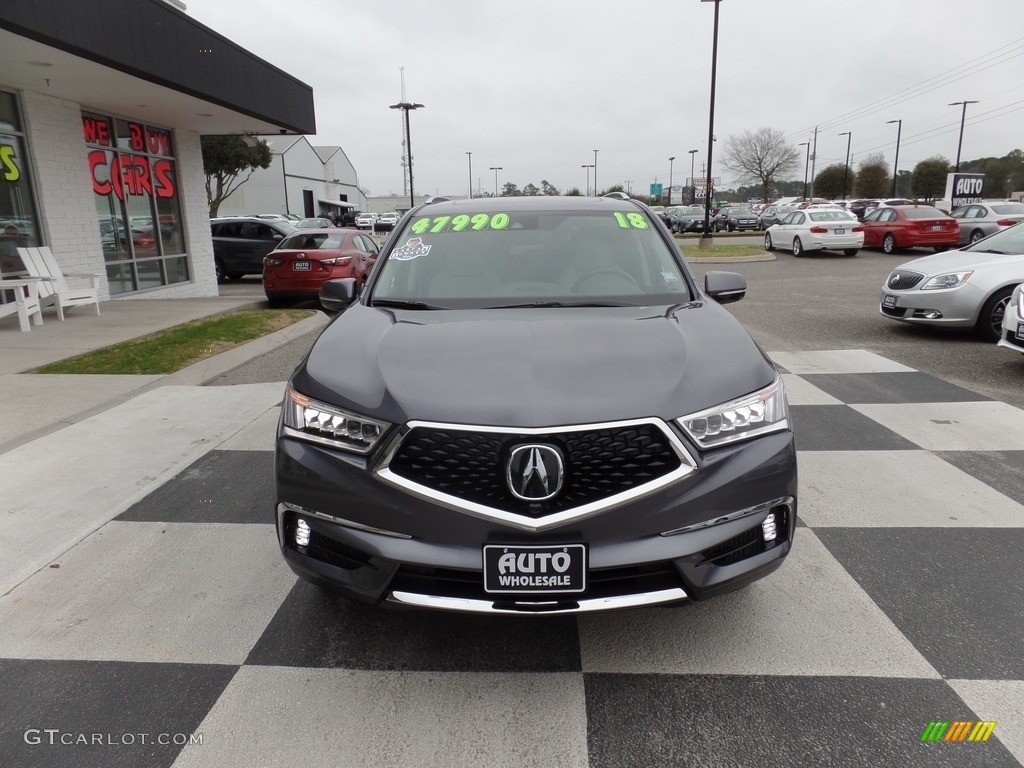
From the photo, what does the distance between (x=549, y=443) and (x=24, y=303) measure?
1023cm

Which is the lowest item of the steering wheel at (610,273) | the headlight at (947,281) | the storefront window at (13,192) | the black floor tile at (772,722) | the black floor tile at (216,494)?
the black floor tile at (772,722)

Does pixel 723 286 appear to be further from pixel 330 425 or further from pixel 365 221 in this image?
pixel 365 221

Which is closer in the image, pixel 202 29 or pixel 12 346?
pixel 12 346

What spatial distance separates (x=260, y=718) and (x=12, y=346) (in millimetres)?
8302

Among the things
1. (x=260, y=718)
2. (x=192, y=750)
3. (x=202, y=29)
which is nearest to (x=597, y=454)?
(x=260, y=718)

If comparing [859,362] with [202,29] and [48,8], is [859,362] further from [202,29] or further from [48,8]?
[202,29]

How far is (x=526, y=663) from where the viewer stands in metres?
2.69

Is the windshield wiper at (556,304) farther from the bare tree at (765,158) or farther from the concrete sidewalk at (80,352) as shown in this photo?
the bare tree at (765,158)

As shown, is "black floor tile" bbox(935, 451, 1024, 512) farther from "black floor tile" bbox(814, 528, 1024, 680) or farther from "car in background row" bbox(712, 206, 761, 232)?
"car in background row" bbox(712, 206, 761, 232)

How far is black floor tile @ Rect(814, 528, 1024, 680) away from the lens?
270 centimetres

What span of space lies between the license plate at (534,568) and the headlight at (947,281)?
842cm

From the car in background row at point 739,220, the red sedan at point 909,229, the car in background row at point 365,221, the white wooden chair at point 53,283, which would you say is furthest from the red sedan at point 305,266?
the car in background row at point 365,221

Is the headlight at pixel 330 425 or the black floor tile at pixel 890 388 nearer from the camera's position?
the headlight at pixel 330 425

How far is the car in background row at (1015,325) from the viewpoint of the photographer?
683 centimetres
